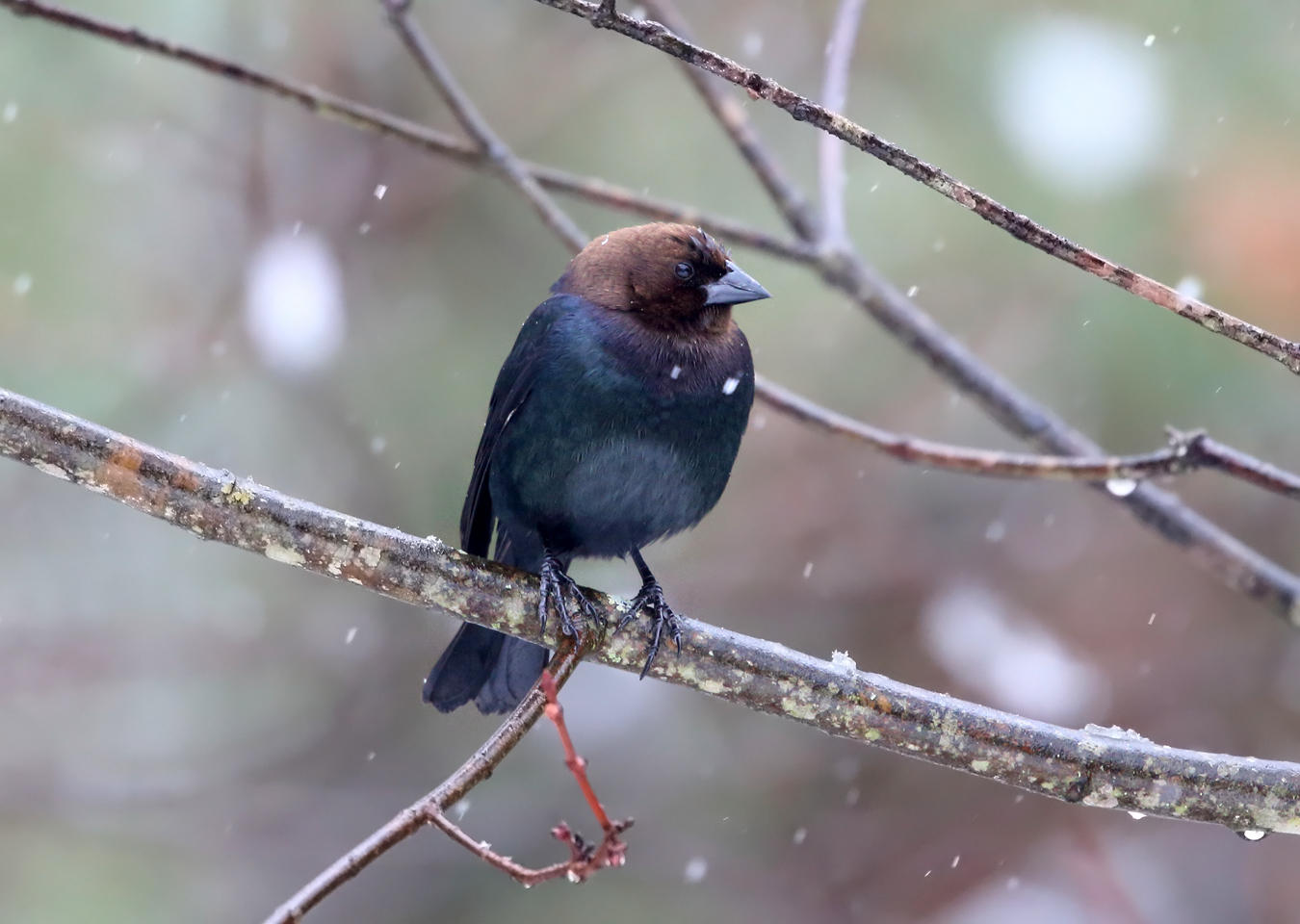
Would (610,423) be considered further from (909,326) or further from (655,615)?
(909,326)

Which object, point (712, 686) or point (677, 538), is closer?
point (712, 686)

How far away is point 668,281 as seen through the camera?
3.38 metres

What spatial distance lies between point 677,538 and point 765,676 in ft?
7.36

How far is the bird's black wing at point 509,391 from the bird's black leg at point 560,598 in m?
0.38

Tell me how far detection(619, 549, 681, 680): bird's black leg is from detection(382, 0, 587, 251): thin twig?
3.31ft

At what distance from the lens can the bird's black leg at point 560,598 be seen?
2.72 metres

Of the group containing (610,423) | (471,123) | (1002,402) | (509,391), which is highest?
(1002,402)

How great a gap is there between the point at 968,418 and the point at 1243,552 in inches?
63.8

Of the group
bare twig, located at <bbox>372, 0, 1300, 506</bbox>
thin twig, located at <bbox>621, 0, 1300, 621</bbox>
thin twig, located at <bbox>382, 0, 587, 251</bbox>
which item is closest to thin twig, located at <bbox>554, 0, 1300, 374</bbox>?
bare twig, located at <bbox>372, 0, 1300, 506</bbox>

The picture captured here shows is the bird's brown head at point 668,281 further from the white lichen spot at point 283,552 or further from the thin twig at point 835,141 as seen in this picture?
the white lichen spot at point 283,552

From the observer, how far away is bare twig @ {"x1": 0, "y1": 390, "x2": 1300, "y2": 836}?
2500 millimetres

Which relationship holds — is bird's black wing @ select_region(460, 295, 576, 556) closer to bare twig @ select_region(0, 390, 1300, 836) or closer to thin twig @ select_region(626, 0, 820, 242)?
bare twig @ select_region(0, 390, 1300, 836)

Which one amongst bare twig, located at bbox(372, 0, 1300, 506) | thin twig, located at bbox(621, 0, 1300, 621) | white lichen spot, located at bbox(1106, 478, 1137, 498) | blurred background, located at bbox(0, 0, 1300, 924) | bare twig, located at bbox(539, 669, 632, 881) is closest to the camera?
bare twig, located at bbox(539, 669, 632, 881)

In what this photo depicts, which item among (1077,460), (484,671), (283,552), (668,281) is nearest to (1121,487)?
(1077,460)
